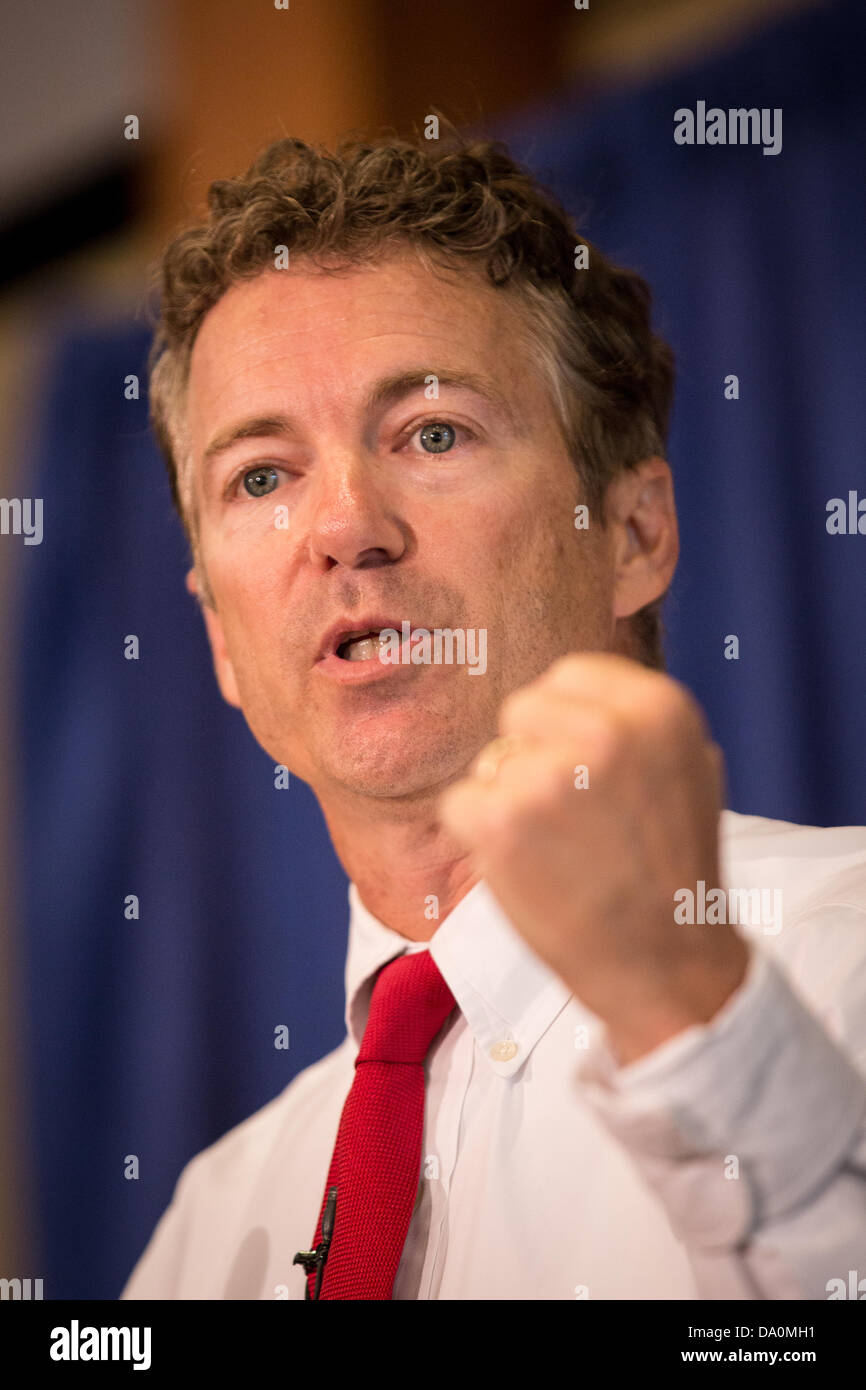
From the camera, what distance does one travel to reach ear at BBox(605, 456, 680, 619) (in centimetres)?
146

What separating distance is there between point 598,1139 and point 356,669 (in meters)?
0.48

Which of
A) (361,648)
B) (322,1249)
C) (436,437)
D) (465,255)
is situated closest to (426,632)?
(361,648)

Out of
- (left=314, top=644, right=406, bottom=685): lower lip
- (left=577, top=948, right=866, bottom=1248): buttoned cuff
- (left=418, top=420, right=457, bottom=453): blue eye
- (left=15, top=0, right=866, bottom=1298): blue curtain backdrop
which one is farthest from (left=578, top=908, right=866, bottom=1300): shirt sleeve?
(left=15, top=0, right=866, bottom=1298): blue curtain backdrop

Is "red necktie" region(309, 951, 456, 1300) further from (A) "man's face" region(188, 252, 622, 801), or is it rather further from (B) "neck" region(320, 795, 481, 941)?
(A) "man's face" region(188, 252, 622, 801)

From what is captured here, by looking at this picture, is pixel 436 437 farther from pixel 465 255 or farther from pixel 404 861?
pixel 404 861

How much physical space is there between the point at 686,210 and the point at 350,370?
26.0 inches

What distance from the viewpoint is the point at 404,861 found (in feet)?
4.50

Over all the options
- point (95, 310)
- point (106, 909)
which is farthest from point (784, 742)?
point (95, 310)

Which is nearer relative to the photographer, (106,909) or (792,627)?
(792,627)

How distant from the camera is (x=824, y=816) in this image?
159 centimetres

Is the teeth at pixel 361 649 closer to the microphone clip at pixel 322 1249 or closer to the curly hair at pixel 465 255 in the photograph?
the curly hair at pixel 465 255

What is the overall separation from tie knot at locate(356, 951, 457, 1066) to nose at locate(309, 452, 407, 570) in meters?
0.39

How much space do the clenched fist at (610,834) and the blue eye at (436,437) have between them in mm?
669
